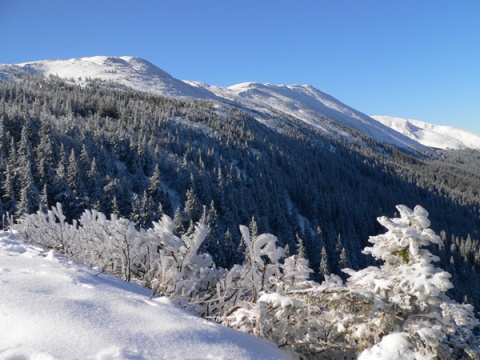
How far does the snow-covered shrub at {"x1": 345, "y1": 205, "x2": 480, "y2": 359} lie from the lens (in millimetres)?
3254

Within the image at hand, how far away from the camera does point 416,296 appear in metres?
3.56

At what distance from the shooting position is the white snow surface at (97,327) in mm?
2699

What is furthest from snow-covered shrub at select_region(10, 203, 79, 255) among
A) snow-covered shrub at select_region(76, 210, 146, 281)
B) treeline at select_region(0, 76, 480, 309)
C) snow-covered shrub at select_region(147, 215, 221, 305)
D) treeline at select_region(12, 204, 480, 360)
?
treeline at select_region(0, 76, 480, 309)

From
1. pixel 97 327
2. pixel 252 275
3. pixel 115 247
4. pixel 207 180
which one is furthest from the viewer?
pixel 207 180

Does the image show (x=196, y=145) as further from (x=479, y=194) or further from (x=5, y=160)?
(x=479, y=194)

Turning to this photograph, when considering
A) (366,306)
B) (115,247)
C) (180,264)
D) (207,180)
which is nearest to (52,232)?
(115,247)

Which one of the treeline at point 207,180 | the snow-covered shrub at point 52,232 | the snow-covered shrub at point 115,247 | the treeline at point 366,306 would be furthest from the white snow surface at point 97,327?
the treeline at point 207,180

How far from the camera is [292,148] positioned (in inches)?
4606

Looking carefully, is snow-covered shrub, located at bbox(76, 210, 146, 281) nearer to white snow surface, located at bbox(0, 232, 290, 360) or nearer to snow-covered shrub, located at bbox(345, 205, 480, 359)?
white snow surface, located at bbox(0, 232, 290, 360)

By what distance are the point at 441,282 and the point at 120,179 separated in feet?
182

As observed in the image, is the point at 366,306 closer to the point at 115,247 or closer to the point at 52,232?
the point at 115,247

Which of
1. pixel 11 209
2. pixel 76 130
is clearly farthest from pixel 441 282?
pixel 76 130

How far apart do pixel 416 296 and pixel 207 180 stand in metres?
60.5

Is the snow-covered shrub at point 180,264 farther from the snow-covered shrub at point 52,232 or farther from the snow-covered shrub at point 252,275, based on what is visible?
the snow-covered shrub at point 52,232
